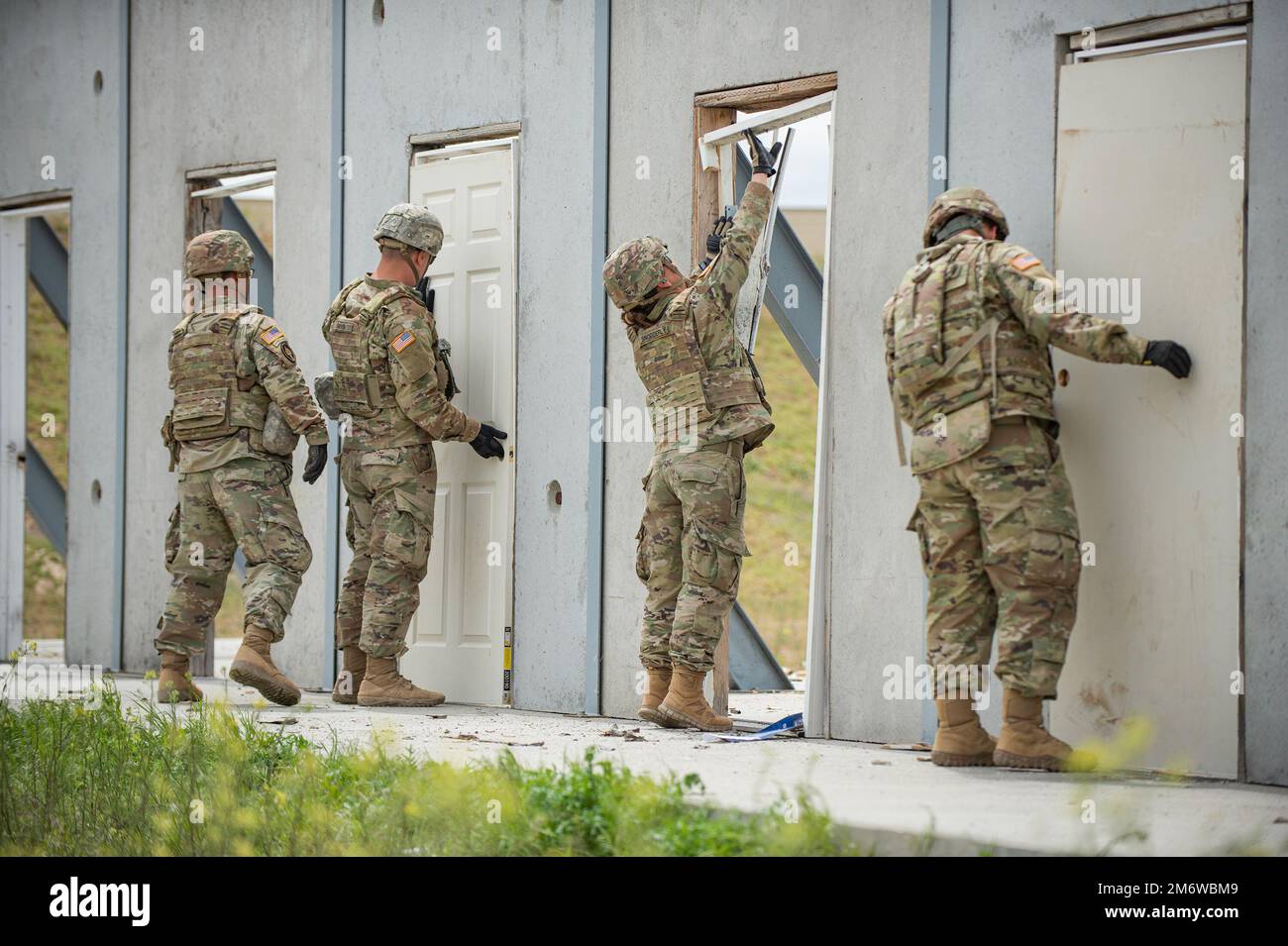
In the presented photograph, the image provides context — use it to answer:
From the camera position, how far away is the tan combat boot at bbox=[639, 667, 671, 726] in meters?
7.20

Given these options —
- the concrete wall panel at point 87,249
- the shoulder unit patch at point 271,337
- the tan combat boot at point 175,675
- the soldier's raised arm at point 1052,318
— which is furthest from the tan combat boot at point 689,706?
the concrete wall panel at point 87,249

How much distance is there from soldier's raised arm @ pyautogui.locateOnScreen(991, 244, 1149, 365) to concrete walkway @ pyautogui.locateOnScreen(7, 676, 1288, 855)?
1431mm

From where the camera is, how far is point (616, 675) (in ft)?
26.3

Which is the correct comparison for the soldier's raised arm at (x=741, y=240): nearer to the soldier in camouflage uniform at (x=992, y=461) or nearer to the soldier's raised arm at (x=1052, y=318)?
the soldier in camouflage uniform at (x=992, y=461)

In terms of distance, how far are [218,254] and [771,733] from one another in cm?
353

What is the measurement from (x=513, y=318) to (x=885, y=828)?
4514mm

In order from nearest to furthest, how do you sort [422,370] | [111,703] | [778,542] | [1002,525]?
[1002,525] → [111,703] → [422,370] → [778,542]

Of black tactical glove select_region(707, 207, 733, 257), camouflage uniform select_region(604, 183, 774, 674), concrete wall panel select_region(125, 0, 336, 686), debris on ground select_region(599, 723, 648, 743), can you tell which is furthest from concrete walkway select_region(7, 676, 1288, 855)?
concrete wall panel select_region(125, 0, 336, 686)

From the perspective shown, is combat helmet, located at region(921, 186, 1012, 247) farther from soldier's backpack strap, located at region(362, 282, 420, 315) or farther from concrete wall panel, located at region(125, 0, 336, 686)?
concrete wall panel, located at region(125, 0, 336, 686)

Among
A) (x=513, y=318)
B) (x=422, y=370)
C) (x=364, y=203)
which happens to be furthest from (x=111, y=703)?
(x=364, y=203)

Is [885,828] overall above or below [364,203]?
below

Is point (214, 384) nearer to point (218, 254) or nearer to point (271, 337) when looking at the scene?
point (271, 337)

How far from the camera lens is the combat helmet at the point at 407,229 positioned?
807 centimetres
